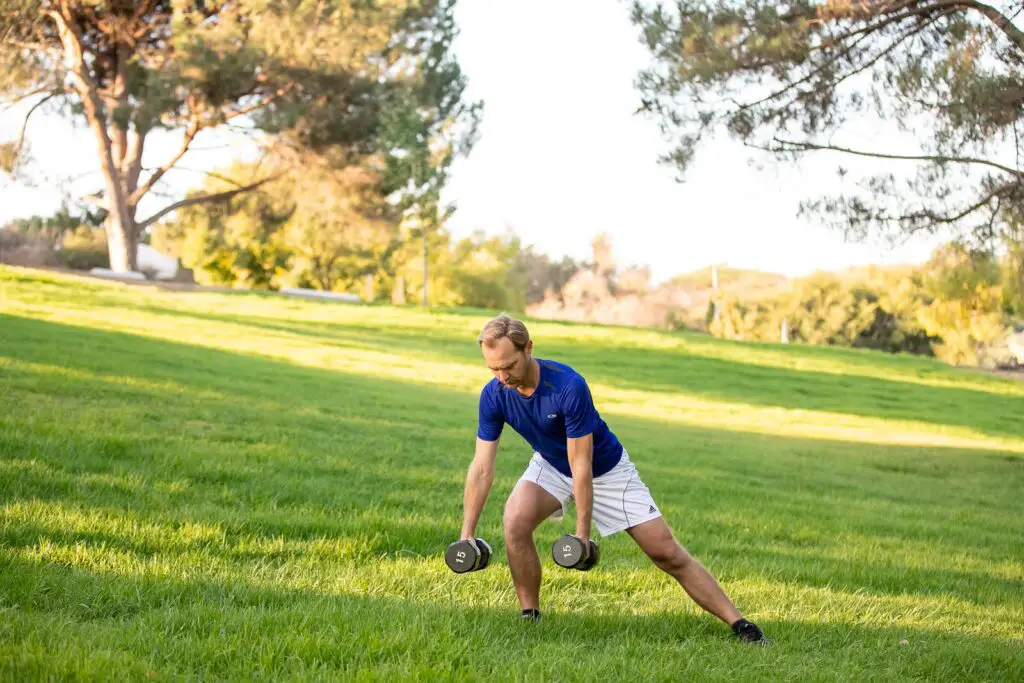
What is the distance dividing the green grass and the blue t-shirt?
89 cm

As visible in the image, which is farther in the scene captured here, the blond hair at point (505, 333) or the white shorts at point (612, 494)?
the white shorts at point (612, 494)

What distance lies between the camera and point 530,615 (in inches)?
208

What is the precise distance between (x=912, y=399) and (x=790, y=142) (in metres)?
15.5

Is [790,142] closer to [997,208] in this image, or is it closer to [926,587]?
[997,208]

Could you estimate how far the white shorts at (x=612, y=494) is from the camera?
17.0ft

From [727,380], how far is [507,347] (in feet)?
81.4

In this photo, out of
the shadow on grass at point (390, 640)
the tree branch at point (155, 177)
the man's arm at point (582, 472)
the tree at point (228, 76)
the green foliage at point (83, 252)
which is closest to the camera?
the shadow on grass at point (390, 640)

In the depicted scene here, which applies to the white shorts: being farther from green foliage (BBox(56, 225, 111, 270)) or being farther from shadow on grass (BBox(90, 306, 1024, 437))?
green foliage (BBox(56, 225, 111, 270))

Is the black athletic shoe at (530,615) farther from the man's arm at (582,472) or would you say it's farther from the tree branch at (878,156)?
the tree branch at (878,156)

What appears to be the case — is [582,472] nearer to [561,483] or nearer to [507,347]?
[561,483]

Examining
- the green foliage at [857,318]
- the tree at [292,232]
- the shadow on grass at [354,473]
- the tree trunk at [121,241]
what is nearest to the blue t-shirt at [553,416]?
the shadow on grass at [354,473]

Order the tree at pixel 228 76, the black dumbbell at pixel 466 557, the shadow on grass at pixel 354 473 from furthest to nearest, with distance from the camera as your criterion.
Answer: the tree at pixel 228 76 < the shadow on grass at pixel 354 473 < the black dumbbell at pixel 466 557

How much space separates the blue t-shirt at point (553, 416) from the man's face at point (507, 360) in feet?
0.42

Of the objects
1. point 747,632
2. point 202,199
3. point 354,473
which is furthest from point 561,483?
point 202,199
